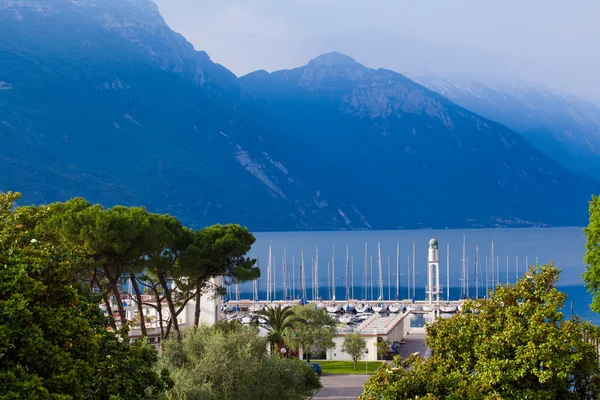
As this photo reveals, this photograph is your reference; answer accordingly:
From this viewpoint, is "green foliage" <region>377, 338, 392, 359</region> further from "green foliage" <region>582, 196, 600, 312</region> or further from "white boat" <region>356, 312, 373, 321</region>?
"white boat" <region>356, 312, 373, 321</region>

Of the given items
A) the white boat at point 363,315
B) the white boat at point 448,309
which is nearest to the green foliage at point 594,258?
the white boat at point 363,315

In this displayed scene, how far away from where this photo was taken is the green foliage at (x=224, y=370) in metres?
23.6

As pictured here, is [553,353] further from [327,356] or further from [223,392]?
[327,356]

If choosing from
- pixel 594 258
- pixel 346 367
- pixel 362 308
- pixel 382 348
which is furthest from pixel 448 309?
pixel 594 258

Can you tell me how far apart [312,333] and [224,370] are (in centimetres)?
2678

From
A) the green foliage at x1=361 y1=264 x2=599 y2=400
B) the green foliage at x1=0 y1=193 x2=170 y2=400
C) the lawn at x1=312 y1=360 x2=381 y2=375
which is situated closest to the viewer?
the green foliage at x1=0 y1=193 x2=170 y2=400

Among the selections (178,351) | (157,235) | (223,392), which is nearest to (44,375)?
(223,392)

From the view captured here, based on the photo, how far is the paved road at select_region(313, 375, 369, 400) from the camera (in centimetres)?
3653

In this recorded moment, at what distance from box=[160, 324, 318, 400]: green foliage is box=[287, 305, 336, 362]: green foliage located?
22.2 meters

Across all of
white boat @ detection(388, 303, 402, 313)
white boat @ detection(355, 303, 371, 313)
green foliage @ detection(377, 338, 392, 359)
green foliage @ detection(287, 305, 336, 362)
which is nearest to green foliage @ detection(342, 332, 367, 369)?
green foliage @ detection(377, 338, 392, 359)

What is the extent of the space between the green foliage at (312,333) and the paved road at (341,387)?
19.7 feet

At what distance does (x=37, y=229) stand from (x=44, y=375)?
1744 centimetres

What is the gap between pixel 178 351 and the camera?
88.9 feet

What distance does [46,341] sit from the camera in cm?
1159
